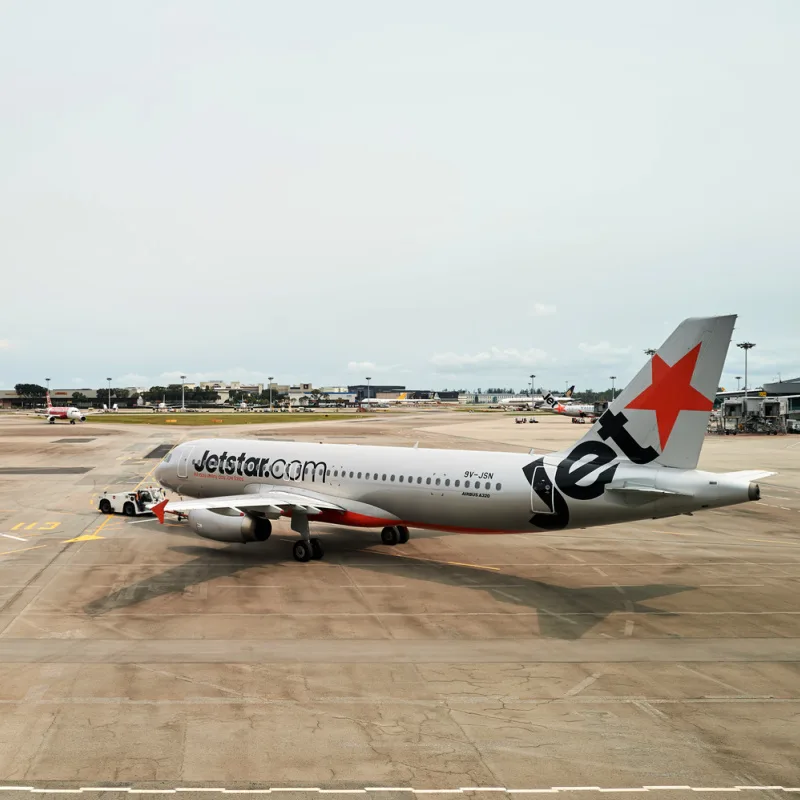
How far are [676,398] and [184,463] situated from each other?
25.2 meters

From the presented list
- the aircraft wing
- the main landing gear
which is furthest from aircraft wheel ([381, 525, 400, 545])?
the aircraft wing

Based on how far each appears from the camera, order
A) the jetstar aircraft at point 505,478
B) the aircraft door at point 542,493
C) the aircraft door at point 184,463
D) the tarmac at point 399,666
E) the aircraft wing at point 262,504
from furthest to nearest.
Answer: the aircraft door at point 184,463
the aircraft wing at point 262,504
the aircraft door at point 542,493
the jetstar aircraft at point 505,478
the tarmac at point 399,666

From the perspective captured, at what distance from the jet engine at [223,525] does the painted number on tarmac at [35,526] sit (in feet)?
43.4

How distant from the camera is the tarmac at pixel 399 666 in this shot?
13039 millimetres

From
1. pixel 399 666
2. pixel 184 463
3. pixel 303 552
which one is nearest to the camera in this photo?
pixel 399 666

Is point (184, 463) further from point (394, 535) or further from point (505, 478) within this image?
point (505, 478)

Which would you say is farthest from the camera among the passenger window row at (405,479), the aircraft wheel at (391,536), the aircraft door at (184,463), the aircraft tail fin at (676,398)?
the aircraft door at (184,463)

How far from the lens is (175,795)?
1202cm

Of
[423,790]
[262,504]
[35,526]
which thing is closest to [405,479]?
[262,504]

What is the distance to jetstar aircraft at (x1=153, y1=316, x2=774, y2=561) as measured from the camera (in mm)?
22891

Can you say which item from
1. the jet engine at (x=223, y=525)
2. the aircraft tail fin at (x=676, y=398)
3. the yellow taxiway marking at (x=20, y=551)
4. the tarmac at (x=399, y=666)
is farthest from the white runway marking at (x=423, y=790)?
the yellow taxiway marking at (x=20, y=551)

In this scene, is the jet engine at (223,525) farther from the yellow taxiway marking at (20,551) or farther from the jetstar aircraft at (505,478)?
the yellow taxiway marking at (20,551)

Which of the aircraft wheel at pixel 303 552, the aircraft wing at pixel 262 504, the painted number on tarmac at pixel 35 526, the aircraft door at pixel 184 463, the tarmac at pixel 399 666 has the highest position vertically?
the aircraft door at pixel 184 463

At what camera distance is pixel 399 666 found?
18.3 meters
